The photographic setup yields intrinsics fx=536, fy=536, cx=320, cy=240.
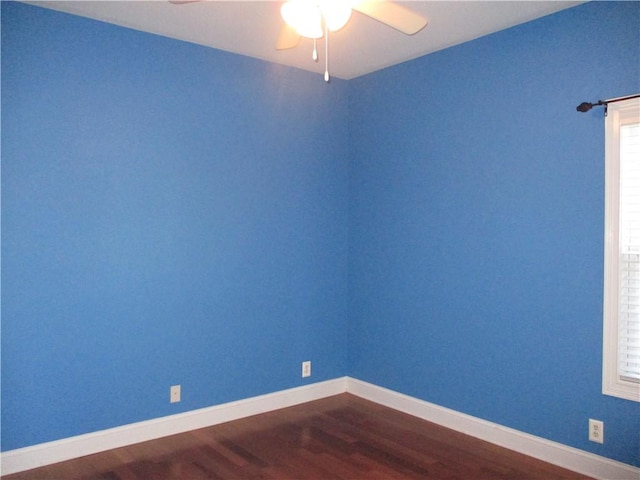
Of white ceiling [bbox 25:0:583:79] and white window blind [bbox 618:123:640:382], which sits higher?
white ceiling [bbox 25:0:583:79]

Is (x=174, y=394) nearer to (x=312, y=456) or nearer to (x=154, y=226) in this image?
(x=312, y=456)

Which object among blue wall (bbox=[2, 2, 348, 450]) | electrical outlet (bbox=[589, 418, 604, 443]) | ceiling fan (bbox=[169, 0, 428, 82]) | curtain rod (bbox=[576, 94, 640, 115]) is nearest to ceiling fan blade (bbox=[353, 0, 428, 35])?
ceiling fan (bbox=[169, 0, 428, 82])

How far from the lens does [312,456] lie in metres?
3.27

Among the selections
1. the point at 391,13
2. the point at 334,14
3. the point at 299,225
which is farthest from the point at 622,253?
the point at 299,225

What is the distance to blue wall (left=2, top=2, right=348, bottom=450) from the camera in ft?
9.93

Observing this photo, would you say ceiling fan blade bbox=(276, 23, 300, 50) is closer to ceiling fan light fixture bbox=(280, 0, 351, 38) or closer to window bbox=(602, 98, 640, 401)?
ceiling fan light fixture bbox=(280, 0, 351, 38)

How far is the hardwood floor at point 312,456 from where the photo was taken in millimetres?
3012

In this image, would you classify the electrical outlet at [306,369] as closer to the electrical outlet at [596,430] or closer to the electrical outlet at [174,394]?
the electrical outlet at [174,394]

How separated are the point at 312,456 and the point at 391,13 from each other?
2.52 m

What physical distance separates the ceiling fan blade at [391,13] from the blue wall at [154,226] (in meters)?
1.71

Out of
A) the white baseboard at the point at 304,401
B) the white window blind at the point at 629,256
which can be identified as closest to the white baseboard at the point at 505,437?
the white baseboard at the point at 304,401

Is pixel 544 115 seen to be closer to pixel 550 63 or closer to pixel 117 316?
pixel 550 63

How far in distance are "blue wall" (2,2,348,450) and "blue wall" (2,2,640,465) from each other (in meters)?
0.01

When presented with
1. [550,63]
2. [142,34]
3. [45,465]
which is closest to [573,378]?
[550,63]
